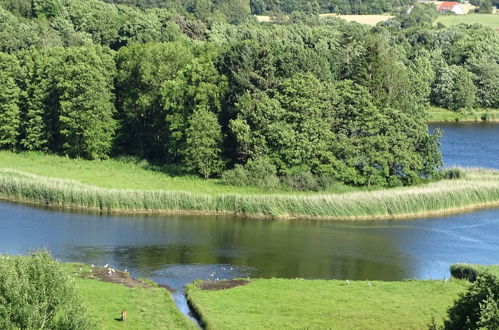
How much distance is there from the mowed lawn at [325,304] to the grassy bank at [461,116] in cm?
7644

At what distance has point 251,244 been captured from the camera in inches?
2413

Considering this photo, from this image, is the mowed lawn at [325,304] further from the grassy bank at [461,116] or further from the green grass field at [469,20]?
the green grass field at [469,20]

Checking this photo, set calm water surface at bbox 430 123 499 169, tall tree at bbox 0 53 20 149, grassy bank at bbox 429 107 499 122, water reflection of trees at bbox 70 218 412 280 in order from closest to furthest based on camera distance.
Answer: water reflection of trees at bbox 70 218 412 280
tall tree at bbox 0 53 20 149
calm water surface at bbox 430 123 499 169
grassy bank at bbox 429 107 499 122

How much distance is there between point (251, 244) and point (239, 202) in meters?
8.50

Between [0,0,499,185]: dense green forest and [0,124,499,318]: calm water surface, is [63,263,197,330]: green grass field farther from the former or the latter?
[0,0,499,185]: dense green forest

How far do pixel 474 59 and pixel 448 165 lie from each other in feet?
160

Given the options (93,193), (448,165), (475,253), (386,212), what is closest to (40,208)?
(93,193)

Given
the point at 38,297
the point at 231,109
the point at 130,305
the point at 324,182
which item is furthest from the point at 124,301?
the point at 231,109

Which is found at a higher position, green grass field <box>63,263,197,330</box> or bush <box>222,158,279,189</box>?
bush <box>222,158,279,189</box>

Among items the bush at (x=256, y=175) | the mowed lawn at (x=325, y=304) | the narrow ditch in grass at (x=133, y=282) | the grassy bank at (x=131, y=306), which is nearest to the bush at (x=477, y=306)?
the mowed lawn at (x=325, y=304)

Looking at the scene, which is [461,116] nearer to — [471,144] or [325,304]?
[471,144]

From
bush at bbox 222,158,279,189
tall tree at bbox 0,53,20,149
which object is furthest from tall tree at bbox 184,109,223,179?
tall tree at bbox 0,53,20,149

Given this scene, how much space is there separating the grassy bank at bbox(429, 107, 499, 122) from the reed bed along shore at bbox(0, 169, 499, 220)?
55418 mm

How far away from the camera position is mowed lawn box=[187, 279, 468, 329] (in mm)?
44938
